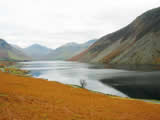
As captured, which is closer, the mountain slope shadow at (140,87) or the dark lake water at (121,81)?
the mountain slope shadow at (140,87)

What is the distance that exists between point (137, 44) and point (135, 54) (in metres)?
17.9

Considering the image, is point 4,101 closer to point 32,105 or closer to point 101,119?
point 32,105

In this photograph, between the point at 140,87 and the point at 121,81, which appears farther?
the point at 121,81

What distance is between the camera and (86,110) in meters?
18.0

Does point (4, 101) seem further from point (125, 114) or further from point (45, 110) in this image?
point (125, 114)

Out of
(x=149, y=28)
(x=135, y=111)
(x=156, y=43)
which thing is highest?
(x=149, y=28)

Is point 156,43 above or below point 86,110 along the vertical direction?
above

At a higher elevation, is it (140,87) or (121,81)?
(121,81)

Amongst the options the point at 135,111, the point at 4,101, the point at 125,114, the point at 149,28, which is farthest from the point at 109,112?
the point at 149,28

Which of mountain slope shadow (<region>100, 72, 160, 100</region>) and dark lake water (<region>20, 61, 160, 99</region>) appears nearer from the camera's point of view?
mountain slope shadow (<region>100, 72, 160, 100</region>)

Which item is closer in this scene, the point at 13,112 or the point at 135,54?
the point at 13,112

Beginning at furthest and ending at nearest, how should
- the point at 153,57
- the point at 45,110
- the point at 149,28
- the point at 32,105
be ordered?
the point at 149,28, the point at 153,57, the point at 32,105, the point at 45,110

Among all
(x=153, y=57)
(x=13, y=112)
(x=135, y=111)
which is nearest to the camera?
(x=13, y=112)

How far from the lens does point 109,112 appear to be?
58.5 feet
